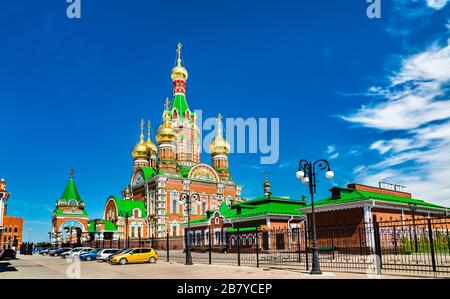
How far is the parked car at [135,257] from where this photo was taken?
27.3 meters

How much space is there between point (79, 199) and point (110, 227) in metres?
15.7

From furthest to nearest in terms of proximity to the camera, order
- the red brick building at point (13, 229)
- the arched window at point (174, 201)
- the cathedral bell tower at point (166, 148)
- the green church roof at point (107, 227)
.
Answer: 1. the red brick building at point (13, 229)
2. the cathedral bell tower at point (166, 148)
3. the arched window at point (174, 201)
4. the green church roof at point (107, 227)

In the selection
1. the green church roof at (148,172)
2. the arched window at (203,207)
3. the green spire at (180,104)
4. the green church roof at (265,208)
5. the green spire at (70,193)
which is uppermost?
the green spire at (180,104)

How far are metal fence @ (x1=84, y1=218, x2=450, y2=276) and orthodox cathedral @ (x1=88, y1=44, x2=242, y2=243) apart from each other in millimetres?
5161

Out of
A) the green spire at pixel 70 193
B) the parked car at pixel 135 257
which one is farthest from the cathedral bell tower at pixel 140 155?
the parked car at pixel 135 257

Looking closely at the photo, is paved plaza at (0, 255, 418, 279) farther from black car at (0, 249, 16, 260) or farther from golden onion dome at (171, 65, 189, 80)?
golden onion dome at (171, 65, 189, 80)

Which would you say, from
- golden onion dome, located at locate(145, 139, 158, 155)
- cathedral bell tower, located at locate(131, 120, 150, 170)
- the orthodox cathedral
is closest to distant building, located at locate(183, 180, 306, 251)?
the orthodox cathedral

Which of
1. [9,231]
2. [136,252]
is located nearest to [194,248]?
[136,252]

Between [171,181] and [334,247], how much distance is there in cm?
3660

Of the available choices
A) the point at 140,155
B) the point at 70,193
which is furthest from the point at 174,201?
the point at 70,193

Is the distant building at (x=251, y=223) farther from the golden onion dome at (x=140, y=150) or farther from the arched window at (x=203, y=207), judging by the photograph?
the golden onion dome at (x=140, y=150)

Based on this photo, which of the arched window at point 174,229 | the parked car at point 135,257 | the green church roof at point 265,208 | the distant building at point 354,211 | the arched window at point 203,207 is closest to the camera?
the parked car at point 135,257

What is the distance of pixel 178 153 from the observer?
237 ft

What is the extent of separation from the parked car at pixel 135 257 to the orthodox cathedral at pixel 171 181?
2699 centimetres
